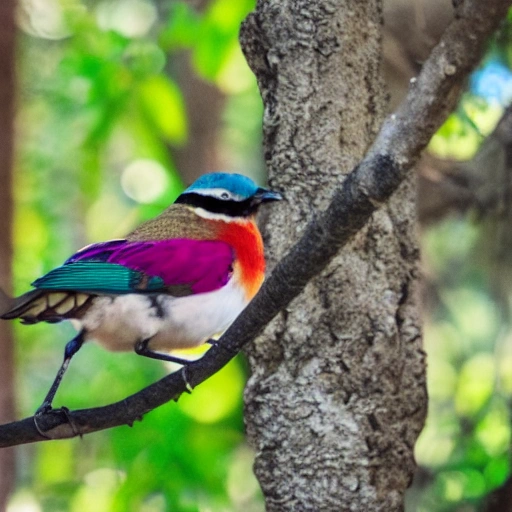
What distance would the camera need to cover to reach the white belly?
2383mm

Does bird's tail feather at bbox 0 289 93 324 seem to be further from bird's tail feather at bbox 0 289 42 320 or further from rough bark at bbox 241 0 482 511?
rough bark at bbox 241 0 482 511

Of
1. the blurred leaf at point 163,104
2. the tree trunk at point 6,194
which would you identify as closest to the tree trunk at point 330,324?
the tree trunk at point 6,194

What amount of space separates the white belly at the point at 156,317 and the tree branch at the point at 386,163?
0.34 meters

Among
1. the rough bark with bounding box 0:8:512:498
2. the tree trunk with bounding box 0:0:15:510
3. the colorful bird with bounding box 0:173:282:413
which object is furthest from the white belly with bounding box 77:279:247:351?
the tree trunk with bounding box 0:0:15:510

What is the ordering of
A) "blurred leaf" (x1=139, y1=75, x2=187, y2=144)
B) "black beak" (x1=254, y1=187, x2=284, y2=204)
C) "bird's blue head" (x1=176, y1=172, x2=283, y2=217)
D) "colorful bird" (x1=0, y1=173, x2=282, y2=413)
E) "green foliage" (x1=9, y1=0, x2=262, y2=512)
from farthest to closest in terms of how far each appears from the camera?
"blurred leaf" (x1=139, y1=75, x2=187, y2=144)
"green foliage" (x1=9, y1=0, x2=262, y2=512)
"bird's blue head" (x1=176, y1=172, x2=283, y2=217)
"black beak" (x1=254, y1=187, x2=284, y2=204)
"colorful bird" (x1=0, y1=173, x2=282, y2=413)

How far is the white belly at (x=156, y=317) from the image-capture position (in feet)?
7.82

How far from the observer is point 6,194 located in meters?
3.09

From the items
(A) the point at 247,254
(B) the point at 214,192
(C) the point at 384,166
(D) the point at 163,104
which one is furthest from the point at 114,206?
(C) the point at 384,166

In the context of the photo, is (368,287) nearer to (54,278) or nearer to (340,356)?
(340,356)

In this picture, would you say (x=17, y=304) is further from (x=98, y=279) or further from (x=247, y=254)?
(x=247, y=254)

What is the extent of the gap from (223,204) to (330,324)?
1.53ft

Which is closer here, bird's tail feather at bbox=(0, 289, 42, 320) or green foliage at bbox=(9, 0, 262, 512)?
bird's tail feather at bbox=(0, 289, 42, 320)

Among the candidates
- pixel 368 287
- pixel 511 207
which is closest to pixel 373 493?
pixel 368 287

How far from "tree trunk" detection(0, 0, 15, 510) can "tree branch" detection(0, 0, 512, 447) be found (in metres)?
1.27
